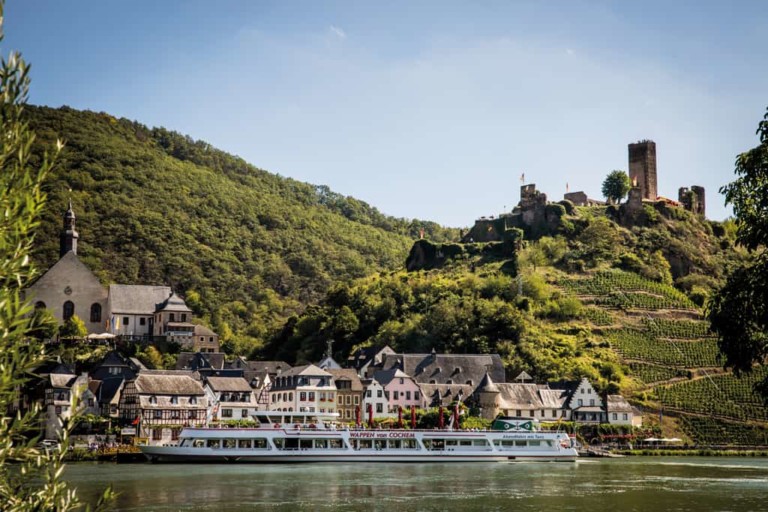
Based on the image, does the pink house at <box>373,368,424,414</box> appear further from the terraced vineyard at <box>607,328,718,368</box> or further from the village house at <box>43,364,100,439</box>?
the village house at <box>43,364,100,439</box>

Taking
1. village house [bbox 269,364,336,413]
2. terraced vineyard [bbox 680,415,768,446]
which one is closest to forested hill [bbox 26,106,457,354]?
village house [bbox 269,364,336,413]

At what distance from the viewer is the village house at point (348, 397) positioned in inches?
3720

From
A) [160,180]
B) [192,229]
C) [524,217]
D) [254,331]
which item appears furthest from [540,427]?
[160,180]

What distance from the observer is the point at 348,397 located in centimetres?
9500

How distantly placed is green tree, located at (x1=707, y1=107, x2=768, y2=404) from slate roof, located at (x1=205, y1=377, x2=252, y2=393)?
75.7 m

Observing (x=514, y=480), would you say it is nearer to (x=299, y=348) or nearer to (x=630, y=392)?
(x=630, y=392)

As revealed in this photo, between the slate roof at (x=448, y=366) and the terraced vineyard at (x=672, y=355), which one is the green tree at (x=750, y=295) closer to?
the terraced vineyard at (x=672, y=355)

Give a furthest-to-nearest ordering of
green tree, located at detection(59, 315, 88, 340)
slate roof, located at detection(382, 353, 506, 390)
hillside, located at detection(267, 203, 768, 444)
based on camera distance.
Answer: green tree, located at detection(59, 315, 88, 340) < slate roof, located at detection(382, 353, 506, 390) < hillside, located at detection(267, 203, 768, 444)

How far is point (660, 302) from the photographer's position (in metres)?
118

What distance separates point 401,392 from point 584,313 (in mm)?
30545

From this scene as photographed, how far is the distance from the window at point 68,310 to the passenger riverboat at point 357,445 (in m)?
36.5

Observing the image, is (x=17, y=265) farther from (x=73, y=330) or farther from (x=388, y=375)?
(x=73, y=330)

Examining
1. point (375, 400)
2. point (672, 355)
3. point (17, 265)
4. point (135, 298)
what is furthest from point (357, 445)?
point (17, 265)

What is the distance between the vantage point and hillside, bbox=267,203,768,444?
96.6m
